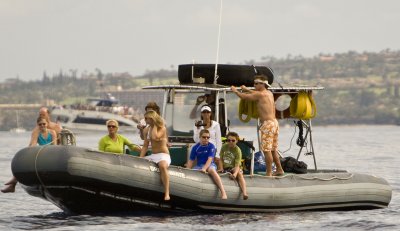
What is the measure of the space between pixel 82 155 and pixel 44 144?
168 cm

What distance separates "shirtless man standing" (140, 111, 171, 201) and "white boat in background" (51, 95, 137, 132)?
146192 millimetres

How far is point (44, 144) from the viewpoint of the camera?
20125 millimetres

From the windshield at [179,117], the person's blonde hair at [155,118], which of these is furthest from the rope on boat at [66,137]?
the windshield at [179,117]

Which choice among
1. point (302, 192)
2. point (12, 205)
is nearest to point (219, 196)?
point (302, 192)

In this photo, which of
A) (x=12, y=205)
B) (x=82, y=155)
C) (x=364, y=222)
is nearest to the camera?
(x=82, y=155)

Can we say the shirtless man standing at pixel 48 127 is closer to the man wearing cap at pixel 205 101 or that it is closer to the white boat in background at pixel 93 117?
the man wearing cap at pixel 205 101

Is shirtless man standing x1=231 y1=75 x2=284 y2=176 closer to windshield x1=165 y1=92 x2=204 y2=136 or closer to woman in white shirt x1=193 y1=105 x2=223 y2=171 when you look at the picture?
woman in white shirt x1=193 y1=105 x2=223 y2=171

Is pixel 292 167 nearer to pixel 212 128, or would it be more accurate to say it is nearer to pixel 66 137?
pixel 212 128

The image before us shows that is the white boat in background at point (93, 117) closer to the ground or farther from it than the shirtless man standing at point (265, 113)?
closer to the ground

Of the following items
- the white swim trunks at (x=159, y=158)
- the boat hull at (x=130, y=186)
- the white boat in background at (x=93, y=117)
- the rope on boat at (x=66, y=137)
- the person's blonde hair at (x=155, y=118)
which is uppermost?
the person's blonde hair at (x=155, y=118)

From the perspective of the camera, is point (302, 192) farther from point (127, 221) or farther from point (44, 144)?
point (44, 144)

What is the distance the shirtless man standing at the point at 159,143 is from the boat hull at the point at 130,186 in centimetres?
12

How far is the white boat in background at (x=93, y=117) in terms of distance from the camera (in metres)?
167

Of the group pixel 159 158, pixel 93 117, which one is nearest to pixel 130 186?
pixel 159 158
